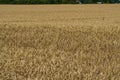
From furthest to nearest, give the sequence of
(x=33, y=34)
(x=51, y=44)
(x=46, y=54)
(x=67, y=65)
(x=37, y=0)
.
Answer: (x=37, y=0), (x=33, y=34), (x=51, y=44), (x=46, y=54), (x=67, y=65)

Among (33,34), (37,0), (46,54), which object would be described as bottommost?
(37,0)

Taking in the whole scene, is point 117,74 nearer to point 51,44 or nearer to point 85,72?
point 85,72

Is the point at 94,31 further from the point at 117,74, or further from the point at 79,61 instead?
the point at 117,74

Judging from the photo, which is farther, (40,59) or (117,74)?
(40,59)

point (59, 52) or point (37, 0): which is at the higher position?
point (59, 52)

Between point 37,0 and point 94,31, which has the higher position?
point 94,31

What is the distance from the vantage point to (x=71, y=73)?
6.32 m

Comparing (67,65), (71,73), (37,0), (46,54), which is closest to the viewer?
(71,73)

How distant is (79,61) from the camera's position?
7.47 meters

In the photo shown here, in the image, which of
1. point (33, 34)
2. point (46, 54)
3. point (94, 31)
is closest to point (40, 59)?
point (46, 54)

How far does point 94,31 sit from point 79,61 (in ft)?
20.9

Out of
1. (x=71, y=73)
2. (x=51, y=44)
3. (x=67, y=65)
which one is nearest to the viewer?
(x=71, y=73)

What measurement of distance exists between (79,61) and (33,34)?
19.2ft

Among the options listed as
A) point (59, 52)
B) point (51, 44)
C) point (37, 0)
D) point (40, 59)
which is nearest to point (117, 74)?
point (40, 59)
